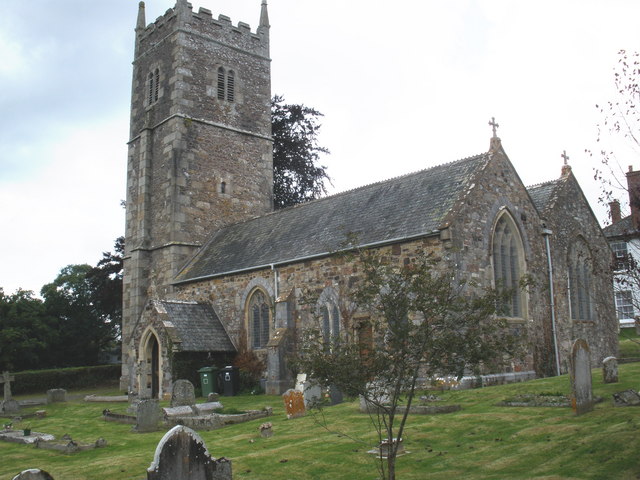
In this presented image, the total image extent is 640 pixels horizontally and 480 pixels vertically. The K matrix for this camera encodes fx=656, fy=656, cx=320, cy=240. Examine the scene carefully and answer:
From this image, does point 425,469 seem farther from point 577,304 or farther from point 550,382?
A: point 577,304

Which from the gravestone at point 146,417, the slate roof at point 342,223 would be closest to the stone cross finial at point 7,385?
the slate roof at point 342,223

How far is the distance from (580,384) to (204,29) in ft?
90.0

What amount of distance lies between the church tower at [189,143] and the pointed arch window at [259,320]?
5.84 metres

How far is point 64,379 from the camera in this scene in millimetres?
40188

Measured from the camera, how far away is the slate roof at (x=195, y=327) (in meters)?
24.7

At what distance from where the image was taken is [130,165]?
34.5m

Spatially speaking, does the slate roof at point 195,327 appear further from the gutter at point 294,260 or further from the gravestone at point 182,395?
the gravestone at point 182,395

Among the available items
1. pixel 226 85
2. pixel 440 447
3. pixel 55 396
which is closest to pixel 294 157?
pixel 226 85

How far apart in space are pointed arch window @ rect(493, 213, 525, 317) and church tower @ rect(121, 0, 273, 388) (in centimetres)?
1525

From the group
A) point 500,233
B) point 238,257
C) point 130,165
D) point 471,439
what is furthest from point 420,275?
point 130,165

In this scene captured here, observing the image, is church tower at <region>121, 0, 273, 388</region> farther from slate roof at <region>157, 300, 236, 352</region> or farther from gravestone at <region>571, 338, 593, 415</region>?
gravestone at <region>571, 338, 593, 415</region>

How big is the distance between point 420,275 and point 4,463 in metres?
9.93

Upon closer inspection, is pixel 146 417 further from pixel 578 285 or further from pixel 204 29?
pixel 204 29

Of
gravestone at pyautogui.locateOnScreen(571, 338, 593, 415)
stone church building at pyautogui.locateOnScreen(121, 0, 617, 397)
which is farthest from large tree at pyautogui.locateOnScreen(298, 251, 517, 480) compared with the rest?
gravestone at pyautogui.locateOnScreen(571, 338, 593, 415)
